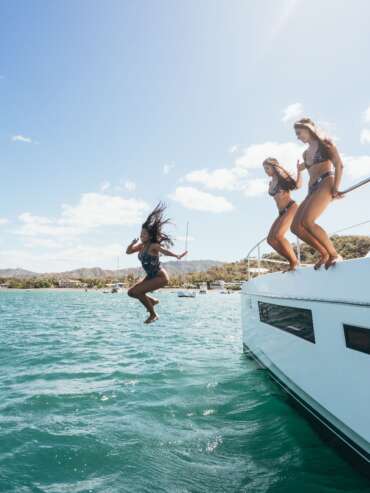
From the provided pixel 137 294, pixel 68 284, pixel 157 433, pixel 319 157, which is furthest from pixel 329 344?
pixel 68 284

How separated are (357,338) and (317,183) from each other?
6.19 ft

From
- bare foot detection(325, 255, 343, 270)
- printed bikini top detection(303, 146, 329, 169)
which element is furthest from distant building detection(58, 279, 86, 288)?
printed bikini top detection(303, 146, 329, 169)

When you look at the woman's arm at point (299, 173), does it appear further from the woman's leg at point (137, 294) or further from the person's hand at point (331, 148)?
the woman's leg at point (137, 294)

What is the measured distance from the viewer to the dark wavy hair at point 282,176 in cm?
530

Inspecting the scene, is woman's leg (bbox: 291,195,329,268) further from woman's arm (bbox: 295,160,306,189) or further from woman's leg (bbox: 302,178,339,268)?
woman's arm (bbox: 295,160,306,189)

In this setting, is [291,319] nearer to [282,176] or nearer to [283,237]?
[283,237]

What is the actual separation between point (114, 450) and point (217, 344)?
9277 millimetres

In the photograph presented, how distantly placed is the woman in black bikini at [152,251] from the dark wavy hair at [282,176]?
6.78 feet

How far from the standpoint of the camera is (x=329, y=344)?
432 cm

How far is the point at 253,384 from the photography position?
7.73 metres

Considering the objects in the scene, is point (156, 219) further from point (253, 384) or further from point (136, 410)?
point (253, 384)

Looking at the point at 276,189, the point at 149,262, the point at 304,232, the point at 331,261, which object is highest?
the point at 276,189

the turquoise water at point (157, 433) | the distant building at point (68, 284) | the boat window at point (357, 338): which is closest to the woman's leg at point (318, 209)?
the boat window at point (357, 338)

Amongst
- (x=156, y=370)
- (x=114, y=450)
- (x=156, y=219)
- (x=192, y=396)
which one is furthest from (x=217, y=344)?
(x=156, y=219)
